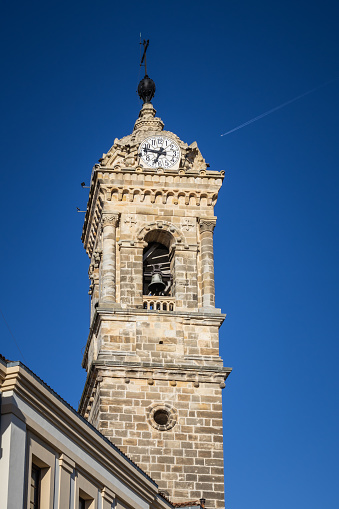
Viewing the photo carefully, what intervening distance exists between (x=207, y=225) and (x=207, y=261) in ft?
5.17

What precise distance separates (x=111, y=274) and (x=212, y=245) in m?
4.11

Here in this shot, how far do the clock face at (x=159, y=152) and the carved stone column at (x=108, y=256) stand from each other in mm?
2977

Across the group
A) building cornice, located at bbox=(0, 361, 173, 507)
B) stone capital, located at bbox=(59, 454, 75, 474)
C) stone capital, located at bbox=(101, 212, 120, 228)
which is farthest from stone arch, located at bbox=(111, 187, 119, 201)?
stone capital, located at bbox=(59, 454, 75, 474)

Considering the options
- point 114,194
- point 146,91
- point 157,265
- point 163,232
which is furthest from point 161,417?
point 146,91

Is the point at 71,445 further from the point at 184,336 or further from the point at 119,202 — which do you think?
the point at 119,202

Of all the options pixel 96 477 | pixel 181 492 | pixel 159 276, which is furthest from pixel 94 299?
pixel 96 477

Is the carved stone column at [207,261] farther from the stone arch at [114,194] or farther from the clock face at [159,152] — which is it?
the stone arch at [114,194]

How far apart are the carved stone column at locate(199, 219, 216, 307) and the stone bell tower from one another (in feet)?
0.13

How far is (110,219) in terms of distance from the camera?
48.6 m

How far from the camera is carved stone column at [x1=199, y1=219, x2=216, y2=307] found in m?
47.5

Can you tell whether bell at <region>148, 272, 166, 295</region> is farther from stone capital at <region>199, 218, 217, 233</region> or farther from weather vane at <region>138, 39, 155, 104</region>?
weather vane at <region>138, 39, 155, 104</region>

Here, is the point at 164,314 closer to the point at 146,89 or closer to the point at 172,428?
the point at 172,428

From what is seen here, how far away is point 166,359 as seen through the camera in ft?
150

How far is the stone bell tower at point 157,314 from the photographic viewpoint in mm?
44156
